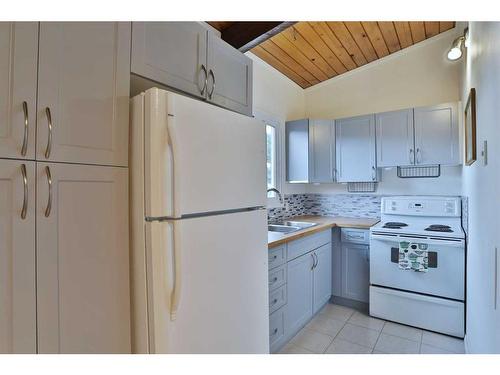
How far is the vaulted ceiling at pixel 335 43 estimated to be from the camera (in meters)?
2.61

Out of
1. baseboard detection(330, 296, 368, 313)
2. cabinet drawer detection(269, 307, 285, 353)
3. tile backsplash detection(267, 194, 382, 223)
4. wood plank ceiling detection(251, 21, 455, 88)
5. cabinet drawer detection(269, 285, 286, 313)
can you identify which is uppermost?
wood plank ceiling detection(251, 21, 455, 88)

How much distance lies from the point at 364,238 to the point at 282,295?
1177mm

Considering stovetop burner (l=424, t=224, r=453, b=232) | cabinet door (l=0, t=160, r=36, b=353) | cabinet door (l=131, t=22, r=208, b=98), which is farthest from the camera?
stovetop burner (l=424, t=224, r=453, b=232)

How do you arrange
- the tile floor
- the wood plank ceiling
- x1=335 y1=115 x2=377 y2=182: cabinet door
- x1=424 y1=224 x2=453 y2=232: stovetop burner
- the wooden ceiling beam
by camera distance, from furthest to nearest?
x1=335 y1=115 x2=377 y2=182: cabinet door, the wood plank ceiling, x1=424 y1=224 x2=453 y2=232: stovetop burner, the tile floor, the wooden ceiling beam

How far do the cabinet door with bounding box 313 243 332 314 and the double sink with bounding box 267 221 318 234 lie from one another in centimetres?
27

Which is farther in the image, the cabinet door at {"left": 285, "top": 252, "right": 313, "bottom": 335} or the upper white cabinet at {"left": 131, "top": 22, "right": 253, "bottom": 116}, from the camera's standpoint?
the cabinet door at {"left": 285, "top": 252, "right": 313, "bottom": 335}

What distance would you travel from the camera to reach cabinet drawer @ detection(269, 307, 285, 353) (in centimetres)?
203

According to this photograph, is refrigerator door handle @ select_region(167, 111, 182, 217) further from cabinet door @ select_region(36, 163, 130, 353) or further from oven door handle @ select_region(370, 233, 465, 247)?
oven door handle @ select_region(370, 233, 465, 247)

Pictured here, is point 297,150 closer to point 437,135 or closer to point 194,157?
point 437,135

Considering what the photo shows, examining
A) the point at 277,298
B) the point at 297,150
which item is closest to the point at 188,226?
the point at 277,298

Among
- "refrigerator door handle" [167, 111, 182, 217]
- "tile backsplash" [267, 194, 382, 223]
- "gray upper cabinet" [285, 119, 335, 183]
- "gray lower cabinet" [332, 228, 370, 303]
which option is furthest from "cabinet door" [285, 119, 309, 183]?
"refrigerator door handle" [167, 111, 182, 217]

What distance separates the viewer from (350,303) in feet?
9.70

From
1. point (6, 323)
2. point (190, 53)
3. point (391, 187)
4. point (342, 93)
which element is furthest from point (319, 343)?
point (342, 93)
